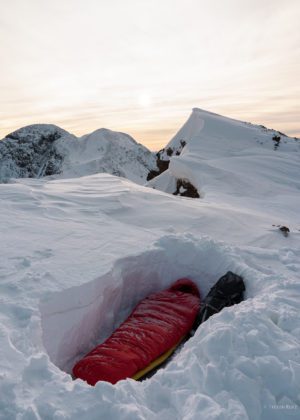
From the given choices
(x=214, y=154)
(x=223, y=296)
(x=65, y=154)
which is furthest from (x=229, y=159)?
(x=65, y=154)

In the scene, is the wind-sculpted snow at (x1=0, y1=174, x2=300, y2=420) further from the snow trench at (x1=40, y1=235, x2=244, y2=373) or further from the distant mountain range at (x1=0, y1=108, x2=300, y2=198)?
the distant mountain range at (x1=0, y1=108, x2=300, y2=198)

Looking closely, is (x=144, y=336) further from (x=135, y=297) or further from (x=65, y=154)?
(x=65, y=154)

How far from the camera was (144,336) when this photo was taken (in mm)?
3482

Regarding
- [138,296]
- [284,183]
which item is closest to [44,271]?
[138,296]

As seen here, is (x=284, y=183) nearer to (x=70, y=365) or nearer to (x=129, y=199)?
(x=129, y=199)

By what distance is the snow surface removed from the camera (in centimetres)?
199

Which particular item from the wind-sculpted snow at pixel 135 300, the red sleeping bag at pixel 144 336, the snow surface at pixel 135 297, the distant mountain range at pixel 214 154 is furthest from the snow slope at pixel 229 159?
the red sleeping bag at pixel 144 336

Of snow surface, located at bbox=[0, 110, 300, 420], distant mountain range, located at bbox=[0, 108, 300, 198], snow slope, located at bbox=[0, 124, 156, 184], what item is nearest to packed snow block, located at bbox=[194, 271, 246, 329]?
snow surface, located at bbox=[0, 110, 300, 420]

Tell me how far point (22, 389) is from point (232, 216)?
181 inches

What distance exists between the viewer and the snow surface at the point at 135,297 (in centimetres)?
199

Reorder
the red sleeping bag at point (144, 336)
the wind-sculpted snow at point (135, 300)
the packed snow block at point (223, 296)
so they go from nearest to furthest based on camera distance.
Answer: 1. the wind-sculpted snow at point (135, 300)
2. the red sleeping bag at point (144, 336)
3. the packed snow block at point (223, 296)

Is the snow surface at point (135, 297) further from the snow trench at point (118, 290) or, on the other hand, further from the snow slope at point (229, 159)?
the snow slope at point (229, 159)

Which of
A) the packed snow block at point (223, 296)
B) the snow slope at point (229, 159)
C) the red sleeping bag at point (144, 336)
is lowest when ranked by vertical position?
the red sleeping bag at point (144, 336)

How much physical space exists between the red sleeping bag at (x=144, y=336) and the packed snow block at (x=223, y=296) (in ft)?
0.41
